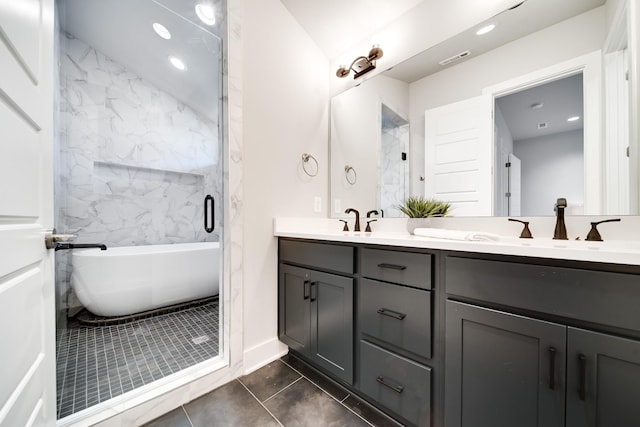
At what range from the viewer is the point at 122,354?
158 centimetres

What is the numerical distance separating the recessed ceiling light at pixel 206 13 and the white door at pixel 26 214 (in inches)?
44.0

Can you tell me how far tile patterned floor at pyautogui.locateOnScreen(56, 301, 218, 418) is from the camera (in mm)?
1253

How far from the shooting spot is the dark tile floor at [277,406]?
1.13 meters

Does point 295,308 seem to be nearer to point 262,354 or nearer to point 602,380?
point 262,354

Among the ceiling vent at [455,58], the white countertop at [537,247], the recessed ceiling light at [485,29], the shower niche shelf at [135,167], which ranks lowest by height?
the white countertop at [537,247]

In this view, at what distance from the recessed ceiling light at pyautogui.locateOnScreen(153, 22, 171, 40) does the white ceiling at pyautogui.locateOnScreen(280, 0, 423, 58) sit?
4.13ft

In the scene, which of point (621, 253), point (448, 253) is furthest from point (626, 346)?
point (448, 253)

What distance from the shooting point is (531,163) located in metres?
1.18

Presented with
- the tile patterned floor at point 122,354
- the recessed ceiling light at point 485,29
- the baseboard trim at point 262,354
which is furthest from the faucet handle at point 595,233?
the tile patterned floor at point 122,354

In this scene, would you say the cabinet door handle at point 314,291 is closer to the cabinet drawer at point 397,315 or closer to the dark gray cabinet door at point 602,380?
the cabinet drawer at point 397,315

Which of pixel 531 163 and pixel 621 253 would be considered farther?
pixel 531 163

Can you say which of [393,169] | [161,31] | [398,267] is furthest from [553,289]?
[161,31]

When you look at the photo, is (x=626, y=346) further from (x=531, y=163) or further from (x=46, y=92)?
(x=46, y=92)

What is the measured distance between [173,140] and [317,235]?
2512 mm
